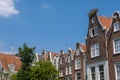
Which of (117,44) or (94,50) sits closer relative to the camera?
(117,44)

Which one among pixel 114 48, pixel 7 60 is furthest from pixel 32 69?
pixel 7 60

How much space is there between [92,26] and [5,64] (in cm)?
3616

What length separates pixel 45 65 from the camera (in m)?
50.8

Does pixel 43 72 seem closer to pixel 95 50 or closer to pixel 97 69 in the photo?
pixel 97 69

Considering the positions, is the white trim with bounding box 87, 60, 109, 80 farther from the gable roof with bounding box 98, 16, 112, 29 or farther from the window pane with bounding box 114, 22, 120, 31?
the gable roof with bounding box 98, 16, 112, 29

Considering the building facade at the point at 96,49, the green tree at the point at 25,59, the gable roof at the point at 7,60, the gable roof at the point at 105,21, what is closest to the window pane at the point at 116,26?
the building facade at the point at 96,49

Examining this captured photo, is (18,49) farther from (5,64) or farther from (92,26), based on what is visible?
(5,64)

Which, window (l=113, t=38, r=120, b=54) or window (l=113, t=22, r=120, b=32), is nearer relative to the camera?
window (l=113, t=38, r=120, b=54)

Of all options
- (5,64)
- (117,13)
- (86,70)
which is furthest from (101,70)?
(5,64)

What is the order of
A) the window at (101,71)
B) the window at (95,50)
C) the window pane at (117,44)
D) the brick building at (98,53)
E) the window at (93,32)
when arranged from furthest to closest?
1. the window at (93,32)
2. the window at (95,50)
3. the window at (101,71)
4. the brick building at (98,53)
5. the window pane at (117,44)

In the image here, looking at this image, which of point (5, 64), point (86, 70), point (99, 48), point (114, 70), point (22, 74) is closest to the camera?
point (114, 70)

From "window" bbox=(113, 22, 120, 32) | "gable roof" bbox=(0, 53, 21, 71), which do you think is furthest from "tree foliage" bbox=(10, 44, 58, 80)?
"gable roof" bbox=(0, 53, 21, 71)

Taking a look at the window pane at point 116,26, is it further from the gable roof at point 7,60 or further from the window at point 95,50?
the gable roof at point 7,60

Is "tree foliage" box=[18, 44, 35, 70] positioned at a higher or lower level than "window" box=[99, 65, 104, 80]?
higher
